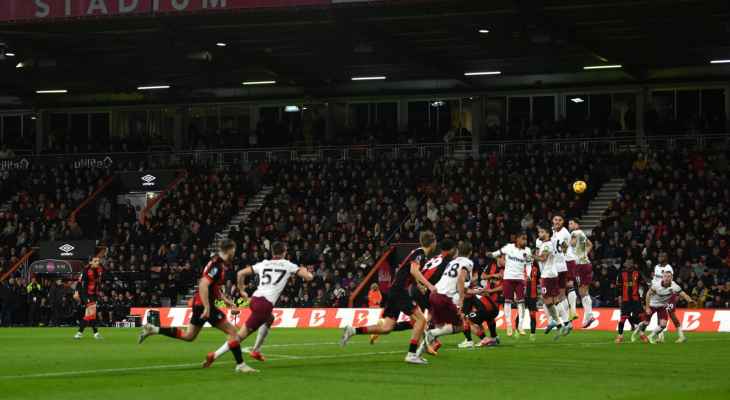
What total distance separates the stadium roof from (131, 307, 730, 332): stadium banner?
1024cm

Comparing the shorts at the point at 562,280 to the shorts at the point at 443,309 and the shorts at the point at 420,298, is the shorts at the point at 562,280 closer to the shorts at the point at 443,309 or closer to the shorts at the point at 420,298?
the shorts at the point at 420,298

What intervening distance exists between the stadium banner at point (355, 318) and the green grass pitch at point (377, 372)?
832 cm

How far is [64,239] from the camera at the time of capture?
50.2 meters

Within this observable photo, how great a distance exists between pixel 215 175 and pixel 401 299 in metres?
35.0

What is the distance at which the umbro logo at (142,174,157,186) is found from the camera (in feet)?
178

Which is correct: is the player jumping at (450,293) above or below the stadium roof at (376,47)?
below

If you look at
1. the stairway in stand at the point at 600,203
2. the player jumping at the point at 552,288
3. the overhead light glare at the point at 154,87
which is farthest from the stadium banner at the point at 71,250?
the player jumping at the point at 552,288

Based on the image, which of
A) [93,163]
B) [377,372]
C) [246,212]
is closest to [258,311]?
[377,372]

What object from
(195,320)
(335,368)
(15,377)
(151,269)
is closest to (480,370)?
(335,368)

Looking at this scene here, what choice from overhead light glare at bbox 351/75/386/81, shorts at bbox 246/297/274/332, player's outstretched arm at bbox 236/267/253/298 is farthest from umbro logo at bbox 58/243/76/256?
shorts at bbox 246/297/274/332

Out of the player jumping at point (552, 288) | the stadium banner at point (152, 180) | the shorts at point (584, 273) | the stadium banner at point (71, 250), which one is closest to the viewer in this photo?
the player jumping at point (552, 288)

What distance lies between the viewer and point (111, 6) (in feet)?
135

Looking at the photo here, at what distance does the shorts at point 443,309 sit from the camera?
19.0 meters

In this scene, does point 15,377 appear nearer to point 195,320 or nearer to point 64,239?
point 195,320
